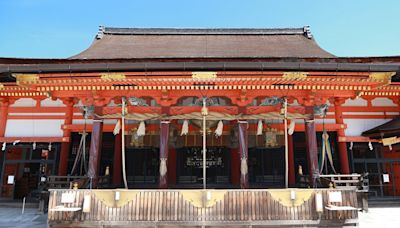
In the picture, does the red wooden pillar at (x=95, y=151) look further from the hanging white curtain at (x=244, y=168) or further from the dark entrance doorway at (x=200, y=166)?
the hanging white curtain at (x=244, y=168)

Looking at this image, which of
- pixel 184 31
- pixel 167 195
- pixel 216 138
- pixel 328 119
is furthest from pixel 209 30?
pixel 167 195

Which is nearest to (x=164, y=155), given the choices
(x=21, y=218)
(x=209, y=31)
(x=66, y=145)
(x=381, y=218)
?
(x=66, y=145)

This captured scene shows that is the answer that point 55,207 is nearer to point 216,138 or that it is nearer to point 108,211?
point 108,211

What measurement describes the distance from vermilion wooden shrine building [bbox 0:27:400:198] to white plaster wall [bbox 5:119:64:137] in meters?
0.04

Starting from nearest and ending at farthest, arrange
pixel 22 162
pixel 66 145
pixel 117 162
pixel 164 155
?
pixel 164 155, pixel 66 145, pixel 22 162, pixel 117 162

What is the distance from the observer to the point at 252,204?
6.00 m

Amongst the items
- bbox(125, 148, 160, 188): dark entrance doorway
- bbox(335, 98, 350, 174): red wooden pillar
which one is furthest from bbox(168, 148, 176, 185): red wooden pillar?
bbox(335, 98, 350, 174): red wooden pillar

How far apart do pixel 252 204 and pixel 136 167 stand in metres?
5.81

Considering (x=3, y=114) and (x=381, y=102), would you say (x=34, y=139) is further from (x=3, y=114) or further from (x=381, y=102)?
(x=381, y=102)

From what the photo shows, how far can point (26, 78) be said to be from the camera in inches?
280

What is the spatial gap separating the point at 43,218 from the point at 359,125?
1098cm

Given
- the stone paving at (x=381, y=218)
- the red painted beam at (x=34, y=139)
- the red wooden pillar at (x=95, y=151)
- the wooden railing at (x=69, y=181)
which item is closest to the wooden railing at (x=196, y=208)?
the stone paving at (x=381, y=218)

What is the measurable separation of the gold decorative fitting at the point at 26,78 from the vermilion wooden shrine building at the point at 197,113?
3cm

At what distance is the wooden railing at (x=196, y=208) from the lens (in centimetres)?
593
